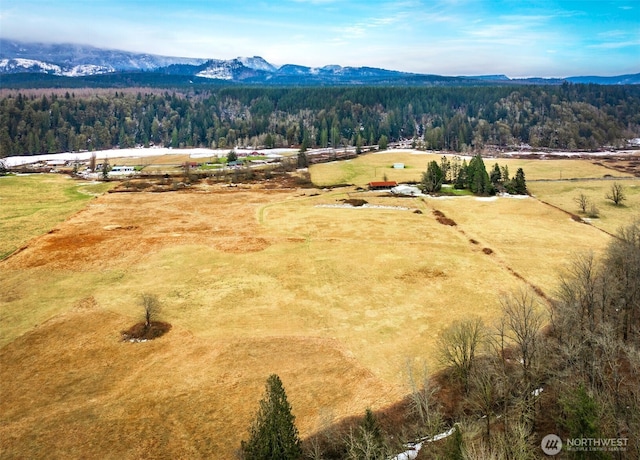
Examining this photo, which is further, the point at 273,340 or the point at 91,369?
the point at 273,340

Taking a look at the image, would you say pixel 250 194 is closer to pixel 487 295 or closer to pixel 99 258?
pixel 99 258

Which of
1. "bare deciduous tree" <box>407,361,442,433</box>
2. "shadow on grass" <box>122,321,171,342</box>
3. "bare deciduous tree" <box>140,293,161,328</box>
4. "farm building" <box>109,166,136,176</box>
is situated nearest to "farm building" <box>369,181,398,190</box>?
"bare deciduous tree" <box>140,293,161,328</box>

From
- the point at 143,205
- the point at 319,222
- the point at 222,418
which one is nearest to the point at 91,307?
the point at 222,418

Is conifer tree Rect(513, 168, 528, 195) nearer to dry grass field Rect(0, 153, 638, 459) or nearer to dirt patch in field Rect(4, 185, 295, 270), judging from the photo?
dry grass field Rect(0, 153, 638, 459)

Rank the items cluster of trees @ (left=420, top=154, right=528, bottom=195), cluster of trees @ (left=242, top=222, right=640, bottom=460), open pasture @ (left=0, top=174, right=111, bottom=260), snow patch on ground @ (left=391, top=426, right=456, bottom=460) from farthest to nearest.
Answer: cluster of trees @ (left=420, top=154, right=528, bottom=195) < open pasture @ (left=0, top=174, right=111, bottom=260) < snow patch on ground @ (left=391, top=426, right=456, bottom=460) < cluster of trees @ (left=242, top=222, right=640, bottom=460)

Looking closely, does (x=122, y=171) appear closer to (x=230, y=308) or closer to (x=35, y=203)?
(x=35, y=203)

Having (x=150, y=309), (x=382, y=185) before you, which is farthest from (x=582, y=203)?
(x=150, y=309)

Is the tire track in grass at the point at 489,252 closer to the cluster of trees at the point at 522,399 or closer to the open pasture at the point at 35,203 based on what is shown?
the cluster of trees at the point at 522,399
